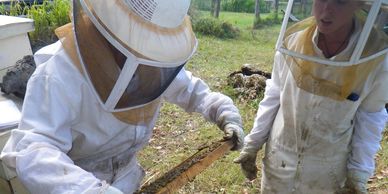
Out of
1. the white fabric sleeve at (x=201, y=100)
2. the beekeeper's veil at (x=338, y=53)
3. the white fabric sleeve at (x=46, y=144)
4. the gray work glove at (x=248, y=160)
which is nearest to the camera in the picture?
the white fabric sleeve at (x=46, y=144)

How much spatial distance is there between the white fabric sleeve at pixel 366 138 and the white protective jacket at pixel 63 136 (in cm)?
138

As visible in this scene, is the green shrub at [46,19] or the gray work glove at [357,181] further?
the green shrub at [46,19]

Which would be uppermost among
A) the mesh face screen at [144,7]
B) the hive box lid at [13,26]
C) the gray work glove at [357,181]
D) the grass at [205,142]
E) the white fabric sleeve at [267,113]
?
the mesh face screen at [144,7]

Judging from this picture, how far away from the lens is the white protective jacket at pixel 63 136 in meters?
1.47

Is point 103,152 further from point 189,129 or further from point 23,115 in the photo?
point 189,129

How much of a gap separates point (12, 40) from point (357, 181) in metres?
2.94

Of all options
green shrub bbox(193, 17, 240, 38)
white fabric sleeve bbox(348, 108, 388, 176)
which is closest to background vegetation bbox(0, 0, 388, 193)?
white fabric sleeve bbox(348, 108, 388, 176)

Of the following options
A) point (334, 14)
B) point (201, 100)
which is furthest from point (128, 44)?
point (334, 14)

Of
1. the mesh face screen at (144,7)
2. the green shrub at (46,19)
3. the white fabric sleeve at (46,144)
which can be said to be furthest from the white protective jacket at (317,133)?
the green shrub at (46,19)

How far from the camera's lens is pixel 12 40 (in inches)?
117

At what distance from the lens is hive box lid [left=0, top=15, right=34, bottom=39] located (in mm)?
2809

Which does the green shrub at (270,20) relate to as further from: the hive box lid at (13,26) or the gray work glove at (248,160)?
the hive box lid at (13,26)

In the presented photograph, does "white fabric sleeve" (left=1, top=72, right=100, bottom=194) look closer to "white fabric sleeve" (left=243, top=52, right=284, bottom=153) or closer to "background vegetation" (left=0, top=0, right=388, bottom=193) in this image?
"background vegetation" (left=0, top=0, right=388, bottom=193)

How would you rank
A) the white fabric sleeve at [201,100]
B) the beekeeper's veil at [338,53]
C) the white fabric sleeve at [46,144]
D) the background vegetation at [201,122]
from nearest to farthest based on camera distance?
the white fabric sleeve at [46,144], the beekeeper's veil at [338,53], the white fabric sleeve at [201,100], the background vegetation at [201,122]
